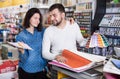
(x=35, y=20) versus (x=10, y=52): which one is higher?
(x=35, y=20)

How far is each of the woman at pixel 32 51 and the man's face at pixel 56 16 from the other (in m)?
0.34

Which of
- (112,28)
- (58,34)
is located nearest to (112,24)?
(112,28)

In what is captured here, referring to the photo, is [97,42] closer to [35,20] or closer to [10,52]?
[35,20]

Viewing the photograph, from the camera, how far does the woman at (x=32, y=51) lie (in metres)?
2.03

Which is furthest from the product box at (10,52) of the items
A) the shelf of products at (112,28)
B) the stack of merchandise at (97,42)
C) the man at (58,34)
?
the stack of merchandise at (97,42)

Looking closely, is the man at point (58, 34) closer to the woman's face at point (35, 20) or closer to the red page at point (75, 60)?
the woman's face at point (35, 20)

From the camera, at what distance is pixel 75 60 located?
49.8 inches

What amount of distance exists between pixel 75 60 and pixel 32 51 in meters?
0.85

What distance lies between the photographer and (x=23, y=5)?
5887 millimetres

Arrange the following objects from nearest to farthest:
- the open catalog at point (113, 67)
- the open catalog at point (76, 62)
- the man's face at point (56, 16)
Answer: the open catalog at point (113, 67) → the open catalog at point (76, 62) → the man's face at point (56, 16)

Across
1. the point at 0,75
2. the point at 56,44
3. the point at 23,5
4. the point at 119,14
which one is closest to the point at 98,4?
the point at 119,14

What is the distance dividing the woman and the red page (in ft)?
2.41

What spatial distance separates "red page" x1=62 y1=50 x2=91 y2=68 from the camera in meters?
1.19

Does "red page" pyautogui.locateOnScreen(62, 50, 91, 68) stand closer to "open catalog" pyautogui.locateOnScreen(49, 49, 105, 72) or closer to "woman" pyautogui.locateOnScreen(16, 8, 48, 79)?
"open catalog" pyautogui.locateOnScreen(49, 49, 105, 72)
